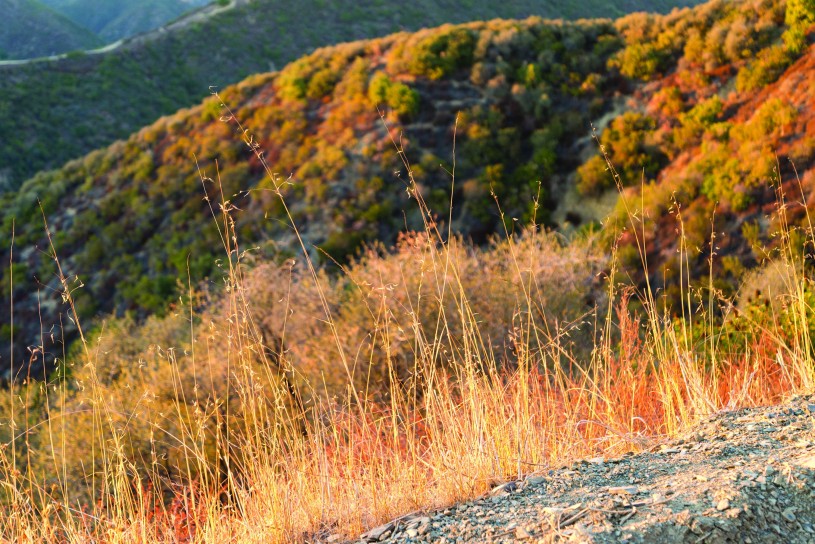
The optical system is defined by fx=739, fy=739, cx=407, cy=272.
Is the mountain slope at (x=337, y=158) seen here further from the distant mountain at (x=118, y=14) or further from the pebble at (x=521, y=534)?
the distant mountain at (x=118, y=14)

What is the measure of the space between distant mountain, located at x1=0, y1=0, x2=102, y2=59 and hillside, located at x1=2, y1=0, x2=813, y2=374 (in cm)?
4450

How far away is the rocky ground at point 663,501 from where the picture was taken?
2092mm

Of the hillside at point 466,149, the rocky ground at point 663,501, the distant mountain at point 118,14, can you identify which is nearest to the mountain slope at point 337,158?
the hillside at point 466,149

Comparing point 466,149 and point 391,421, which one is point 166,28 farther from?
point 391,421

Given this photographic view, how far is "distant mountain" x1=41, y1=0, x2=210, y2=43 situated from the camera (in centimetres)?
8144

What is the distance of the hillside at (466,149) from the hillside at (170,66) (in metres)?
13.7

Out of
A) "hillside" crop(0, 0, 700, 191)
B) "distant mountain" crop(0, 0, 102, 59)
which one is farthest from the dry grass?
"distant mountain" crop(0, 0, 102, 59)

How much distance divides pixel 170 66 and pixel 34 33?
1053 inches

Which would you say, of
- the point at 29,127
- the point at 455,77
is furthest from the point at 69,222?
the point at 29,127

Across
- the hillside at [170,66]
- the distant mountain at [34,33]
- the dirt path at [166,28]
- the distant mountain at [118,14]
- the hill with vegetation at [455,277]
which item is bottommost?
the hill with vegetation at [455,277]

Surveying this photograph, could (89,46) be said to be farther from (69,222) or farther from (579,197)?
(579,197)

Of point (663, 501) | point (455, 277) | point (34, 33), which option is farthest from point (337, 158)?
point (34, 33)

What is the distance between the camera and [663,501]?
2197mm

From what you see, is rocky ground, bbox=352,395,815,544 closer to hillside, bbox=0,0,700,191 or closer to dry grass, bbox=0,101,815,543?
dry grass, bbox=0,101,815,543
